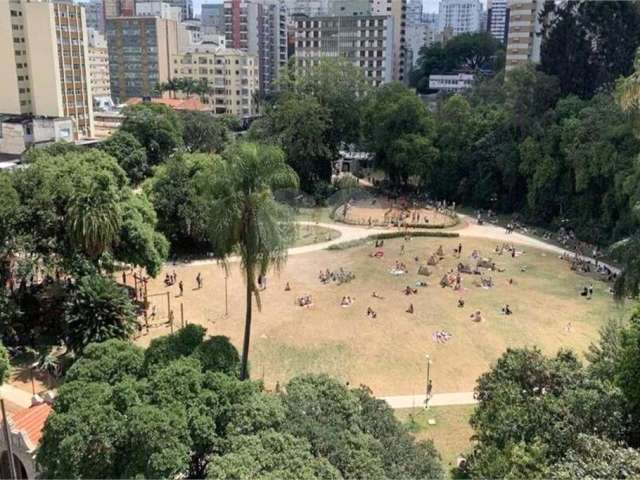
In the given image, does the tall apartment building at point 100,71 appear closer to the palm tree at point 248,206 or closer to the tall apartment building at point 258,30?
the tall apartment building at point 258,30

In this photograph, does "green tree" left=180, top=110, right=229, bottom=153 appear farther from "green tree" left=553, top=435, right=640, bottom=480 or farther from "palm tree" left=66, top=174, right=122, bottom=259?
"green tree" left=553, top=435, right=640, bottom=480

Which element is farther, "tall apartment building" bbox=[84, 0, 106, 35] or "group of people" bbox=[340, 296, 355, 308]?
"tall apartment building" bbox=[84, 0, 106, 35]

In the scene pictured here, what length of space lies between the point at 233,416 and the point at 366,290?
2265 cm

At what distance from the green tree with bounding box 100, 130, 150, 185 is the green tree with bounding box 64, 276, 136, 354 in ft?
108

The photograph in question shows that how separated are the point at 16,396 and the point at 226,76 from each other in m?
81.8

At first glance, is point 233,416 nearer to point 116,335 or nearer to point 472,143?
point 116,335

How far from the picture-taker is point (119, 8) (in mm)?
138125

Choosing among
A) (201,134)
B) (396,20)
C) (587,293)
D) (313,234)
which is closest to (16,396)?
(313,234)

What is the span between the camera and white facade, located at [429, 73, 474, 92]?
330ft

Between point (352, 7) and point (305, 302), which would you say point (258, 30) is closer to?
point (352, 7)

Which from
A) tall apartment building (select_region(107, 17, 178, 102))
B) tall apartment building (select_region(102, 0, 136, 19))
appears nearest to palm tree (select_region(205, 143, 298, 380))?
tall apartment building (select_region(107, 17, 178, 102))

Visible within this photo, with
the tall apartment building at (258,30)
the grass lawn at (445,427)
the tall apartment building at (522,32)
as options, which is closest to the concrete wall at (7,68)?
the tall apartment building at (258,30)

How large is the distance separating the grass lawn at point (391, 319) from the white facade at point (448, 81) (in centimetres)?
6441

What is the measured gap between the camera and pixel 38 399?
66.2 feet
